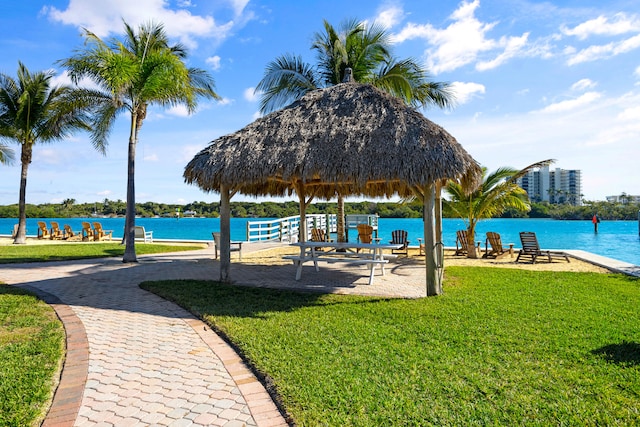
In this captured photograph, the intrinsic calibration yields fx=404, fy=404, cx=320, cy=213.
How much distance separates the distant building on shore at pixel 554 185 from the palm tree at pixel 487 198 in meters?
64.0

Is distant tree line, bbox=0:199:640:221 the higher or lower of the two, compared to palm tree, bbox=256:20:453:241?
lower

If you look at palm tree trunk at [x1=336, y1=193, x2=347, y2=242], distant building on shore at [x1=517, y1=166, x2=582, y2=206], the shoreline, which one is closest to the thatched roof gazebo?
the shoreline

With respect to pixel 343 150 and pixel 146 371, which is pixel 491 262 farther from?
pixel 146 371

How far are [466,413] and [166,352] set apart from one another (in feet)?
9.76

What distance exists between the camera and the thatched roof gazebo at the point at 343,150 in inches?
263

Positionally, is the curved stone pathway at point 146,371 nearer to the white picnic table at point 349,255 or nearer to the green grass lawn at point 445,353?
the green grass lawn at point 445,353

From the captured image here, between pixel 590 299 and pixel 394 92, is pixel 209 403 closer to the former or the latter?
pixel 590 299

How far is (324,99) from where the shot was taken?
848 centimetres

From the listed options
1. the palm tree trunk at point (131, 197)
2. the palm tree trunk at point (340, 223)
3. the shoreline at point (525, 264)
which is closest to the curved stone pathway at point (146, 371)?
the palm tree trunk at point (131, 197)

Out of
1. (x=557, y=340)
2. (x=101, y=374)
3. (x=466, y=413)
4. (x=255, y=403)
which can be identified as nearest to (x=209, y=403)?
(x=255, y=403)

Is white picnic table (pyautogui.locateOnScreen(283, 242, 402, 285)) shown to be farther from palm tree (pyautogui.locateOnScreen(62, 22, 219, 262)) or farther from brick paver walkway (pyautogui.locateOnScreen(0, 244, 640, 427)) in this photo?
palm tree (pyautogui.locateOnScreen(62, 22, 219, 262))

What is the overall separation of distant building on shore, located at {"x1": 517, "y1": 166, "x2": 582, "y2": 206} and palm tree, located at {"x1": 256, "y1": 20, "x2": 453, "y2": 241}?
65.2 meters

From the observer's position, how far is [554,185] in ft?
307

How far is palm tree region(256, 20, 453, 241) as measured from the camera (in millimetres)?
13719
